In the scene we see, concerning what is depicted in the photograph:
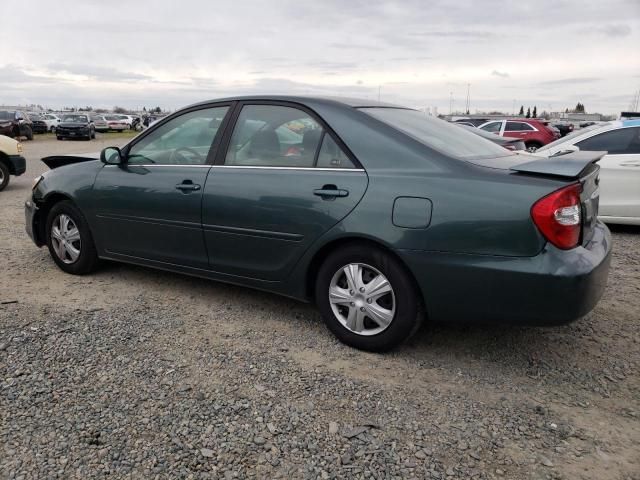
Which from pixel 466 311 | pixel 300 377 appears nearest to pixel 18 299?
pixel 300 377

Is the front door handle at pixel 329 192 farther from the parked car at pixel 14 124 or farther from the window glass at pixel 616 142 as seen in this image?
the parked car at pixel 14 124

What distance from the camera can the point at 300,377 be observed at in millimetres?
3199

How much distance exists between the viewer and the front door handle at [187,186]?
4023mm

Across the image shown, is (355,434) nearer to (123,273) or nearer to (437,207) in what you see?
(437,207)

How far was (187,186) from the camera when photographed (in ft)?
13.3

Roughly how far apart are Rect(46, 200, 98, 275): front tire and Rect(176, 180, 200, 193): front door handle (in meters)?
1.21

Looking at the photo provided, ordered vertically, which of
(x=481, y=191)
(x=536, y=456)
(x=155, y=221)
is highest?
(x=481, y=191)

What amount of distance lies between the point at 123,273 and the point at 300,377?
2.57m

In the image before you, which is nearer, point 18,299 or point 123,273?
point 18,299

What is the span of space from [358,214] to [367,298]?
514mm

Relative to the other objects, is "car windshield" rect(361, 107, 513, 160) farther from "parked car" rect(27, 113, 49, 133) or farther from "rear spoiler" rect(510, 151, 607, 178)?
"parked car" rect(27, 113, 49, 133)

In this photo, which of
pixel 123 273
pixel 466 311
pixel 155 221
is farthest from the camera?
pixel 123 273

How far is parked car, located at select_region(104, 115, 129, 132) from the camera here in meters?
44.2

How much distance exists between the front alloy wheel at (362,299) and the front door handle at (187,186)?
126 centimetres
